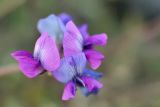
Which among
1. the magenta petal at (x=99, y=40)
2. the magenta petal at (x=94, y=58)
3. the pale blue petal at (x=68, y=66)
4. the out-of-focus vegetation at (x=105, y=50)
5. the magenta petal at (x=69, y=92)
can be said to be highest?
the magenta petal at (x=99, y=40)

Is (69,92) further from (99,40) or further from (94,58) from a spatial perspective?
(99,40)

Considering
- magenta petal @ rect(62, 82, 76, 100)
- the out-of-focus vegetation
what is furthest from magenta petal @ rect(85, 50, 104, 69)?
the out-of-focus vegetation

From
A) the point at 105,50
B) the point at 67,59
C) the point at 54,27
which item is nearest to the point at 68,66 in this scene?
the point at 67,59

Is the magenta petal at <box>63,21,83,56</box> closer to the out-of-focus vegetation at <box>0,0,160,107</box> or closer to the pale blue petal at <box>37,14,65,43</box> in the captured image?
the pale blue petal at <box>37,14,65,43</box>

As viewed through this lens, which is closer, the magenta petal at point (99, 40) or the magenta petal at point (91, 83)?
the magenta petal at point (91, 83)

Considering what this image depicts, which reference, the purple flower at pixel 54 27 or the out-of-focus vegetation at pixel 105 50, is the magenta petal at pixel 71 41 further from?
the out-of-focus vegetation at pixel 105 50

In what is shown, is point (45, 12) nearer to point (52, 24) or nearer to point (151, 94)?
point (151, 94)

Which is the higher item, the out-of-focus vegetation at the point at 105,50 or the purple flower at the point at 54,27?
the purple flower at the point at 54,27

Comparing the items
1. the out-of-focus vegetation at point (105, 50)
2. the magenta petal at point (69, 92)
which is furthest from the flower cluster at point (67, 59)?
the out-of-focus vegetation at point (105, 50)
